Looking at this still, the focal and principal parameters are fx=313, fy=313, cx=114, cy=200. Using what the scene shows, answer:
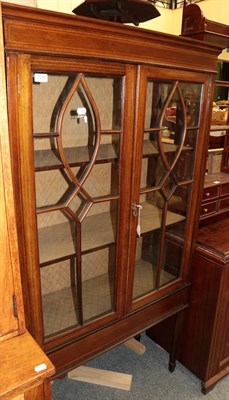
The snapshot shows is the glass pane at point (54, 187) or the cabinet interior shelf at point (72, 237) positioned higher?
the glass pane at point (54, 187)

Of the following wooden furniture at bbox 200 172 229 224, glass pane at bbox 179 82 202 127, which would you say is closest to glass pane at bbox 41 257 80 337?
glass pane at bbox 179 82 202 127

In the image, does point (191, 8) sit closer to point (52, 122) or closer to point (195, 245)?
point (52, 122)

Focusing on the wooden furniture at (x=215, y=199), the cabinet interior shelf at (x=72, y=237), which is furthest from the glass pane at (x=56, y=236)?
the wooden furniture at (x=215, y=199)

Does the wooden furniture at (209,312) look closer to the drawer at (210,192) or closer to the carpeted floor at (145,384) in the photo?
the carpeted floor at (145,384)

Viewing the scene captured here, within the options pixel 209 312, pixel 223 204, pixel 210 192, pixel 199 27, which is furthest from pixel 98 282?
pixel 199 27

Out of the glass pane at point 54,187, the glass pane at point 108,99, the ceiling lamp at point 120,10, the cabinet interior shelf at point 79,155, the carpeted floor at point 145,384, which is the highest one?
the ceiling lamp at point 120,10

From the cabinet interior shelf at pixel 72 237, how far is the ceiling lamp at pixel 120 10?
31.2 inches

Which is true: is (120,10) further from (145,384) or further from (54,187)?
(145,384)

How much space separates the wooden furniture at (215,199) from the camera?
6.38 ft

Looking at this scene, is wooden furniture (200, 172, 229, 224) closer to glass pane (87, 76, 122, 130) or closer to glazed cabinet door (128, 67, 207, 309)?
glazed cabinet door (128, 67, 207, 309)

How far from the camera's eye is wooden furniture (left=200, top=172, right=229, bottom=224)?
76.5 inches

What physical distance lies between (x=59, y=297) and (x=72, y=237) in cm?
32

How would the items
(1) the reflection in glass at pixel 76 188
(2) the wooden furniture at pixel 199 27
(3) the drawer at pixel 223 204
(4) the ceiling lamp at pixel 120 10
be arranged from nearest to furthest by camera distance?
(1) the reflection in glass at pixel 76 188
(4) the ceiling lamp at pixel 120 10
(2) the wooden furniture at pixel 199 27
(3) the drawer at pixel 223 204

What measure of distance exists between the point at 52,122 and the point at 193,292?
124 cm
